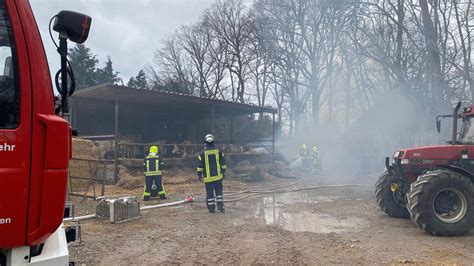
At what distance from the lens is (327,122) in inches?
1401

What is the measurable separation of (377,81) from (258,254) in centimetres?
1829

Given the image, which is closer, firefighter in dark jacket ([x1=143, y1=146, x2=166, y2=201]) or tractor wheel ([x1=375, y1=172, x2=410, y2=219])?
tractor wheel ([x1=375, y1=172, x2=410, y2=219])

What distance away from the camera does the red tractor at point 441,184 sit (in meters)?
6.76

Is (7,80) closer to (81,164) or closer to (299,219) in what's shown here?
(299,219)

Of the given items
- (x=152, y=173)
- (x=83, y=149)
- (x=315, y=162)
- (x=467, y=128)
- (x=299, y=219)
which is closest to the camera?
(x=467, y=128)

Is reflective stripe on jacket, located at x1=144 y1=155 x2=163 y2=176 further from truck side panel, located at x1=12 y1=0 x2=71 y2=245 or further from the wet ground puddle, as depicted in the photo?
truck side panel, located at x1=12 y1=0 x2=71 y2=245

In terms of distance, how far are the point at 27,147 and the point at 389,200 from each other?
805cm

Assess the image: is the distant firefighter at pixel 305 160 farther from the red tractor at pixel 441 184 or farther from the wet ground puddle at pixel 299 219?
the red tractor at pixel 441 184

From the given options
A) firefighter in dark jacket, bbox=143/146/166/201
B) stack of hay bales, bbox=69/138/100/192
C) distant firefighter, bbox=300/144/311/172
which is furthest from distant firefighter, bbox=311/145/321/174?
stack of hay bales, bbox=69/138/100/192

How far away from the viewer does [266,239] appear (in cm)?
664

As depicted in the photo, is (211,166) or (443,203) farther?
(211,166)

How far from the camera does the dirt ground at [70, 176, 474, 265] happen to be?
5551mm

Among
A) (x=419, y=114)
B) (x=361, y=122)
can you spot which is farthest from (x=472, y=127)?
(x=361, y=122)

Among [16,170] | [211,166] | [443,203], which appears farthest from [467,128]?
[16,170]
